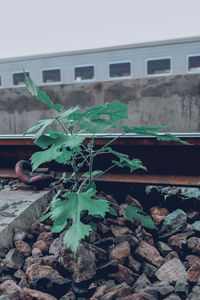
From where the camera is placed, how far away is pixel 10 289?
1687 millimetres

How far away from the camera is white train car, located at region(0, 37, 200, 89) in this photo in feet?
33.2

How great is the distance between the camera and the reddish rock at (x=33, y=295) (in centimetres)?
161

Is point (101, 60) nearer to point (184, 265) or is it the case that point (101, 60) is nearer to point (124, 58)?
point (124, 58)

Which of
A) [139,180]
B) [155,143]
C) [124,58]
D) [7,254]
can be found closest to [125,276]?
[7,254]

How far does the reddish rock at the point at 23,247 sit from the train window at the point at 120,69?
9.32 meters

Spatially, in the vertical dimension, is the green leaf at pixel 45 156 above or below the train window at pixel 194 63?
below

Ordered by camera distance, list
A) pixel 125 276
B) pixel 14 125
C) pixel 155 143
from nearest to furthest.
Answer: pixel 125 276 < pixel 155 143 < pixel 14 125

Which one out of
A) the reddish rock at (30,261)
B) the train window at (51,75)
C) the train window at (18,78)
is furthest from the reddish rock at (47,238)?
the train window at (18,78)

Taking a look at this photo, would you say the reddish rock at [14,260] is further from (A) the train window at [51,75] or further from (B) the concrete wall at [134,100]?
(A) the train window at [51,75]

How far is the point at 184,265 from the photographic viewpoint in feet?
6.71

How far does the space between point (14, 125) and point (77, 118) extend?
3583mm

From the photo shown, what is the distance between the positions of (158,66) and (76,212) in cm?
996

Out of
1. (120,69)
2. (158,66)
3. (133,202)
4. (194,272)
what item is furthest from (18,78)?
(194,272)

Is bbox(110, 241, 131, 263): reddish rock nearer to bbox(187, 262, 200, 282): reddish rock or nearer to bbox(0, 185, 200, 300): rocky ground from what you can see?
bbox(0, 185, 200, 300): rocky ground
